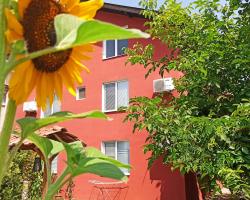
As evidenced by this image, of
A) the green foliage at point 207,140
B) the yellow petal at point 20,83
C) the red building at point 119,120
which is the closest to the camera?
the yellow petal at point 20,83

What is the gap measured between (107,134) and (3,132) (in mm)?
13509

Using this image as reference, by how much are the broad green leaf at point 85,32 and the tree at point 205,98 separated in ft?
19.0

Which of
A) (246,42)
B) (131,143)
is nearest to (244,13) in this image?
(246,42)

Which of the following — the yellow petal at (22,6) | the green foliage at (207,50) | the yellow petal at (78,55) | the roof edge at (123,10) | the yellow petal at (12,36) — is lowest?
the yellow petal at (12,36)

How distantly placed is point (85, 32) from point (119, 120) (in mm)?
13436

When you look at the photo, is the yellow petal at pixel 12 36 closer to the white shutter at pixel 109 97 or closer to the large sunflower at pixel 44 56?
the large sunflower at pixel 44 56

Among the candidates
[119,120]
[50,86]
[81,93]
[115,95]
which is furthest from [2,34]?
[81,93]

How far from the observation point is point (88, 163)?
818mm

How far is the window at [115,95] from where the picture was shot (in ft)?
45.7

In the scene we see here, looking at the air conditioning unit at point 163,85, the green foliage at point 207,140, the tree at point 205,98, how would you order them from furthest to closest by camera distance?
the air conditioning unit at point 163,85 < the tree at point 205,98 < the green foliage at point 207,140

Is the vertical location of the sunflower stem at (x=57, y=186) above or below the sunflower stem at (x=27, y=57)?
below

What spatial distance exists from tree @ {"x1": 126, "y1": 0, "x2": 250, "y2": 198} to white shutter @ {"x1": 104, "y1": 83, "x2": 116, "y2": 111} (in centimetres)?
523

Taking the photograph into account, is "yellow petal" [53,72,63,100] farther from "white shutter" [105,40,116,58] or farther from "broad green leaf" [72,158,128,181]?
"white shutter" [105,40,116,58]

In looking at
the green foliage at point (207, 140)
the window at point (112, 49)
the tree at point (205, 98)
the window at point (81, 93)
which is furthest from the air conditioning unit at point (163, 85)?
the green foliage at point (207, 140)
